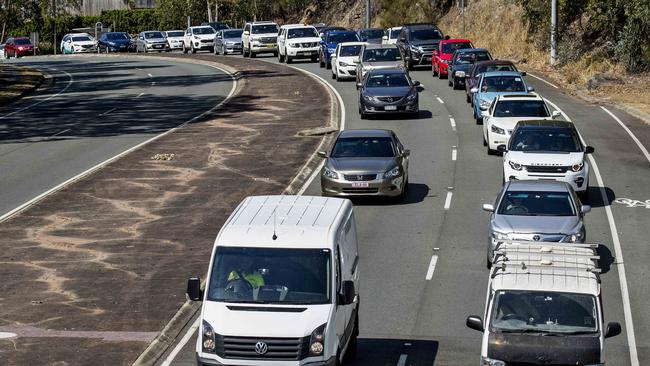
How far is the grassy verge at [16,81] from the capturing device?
5778 centimetres

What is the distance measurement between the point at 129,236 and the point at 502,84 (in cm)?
2032

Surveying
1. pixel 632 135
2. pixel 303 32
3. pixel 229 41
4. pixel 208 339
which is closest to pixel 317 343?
pixel 208 339

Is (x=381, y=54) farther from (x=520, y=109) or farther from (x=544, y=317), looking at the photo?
(x=544, y=317)

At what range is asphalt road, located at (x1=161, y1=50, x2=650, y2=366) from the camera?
17.9 meters

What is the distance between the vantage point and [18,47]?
101062mm

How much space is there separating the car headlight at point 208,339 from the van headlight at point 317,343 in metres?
1.12

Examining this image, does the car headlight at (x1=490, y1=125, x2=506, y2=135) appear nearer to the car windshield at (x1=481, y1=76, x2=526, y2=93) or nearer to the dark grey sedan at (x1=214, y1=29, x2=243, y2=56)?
the car windshield at (x1=481, y1=76, x2=526, y2=93)

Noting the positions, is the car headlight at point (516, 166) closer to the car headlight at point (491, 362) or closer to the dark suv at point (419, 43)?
the car headlight at point (491, 362)

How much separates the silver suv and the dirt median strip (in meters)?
5.52

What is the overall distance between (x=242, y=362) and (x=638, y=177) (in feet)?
69.1

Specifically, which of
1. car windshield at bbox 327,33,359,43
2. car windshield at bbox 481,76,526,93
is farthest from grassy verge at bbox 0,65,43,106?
car windshield at bbox 481,76,526,93

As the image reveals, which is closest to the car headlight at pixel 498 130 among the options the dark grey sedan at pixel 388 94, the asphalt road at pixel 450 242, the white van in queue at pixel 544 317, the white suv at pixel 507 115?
the white suv at pixel 507 115

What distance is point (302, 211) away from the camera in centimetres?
1627

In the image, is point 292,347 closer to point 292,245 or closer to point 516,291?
point 292,245
